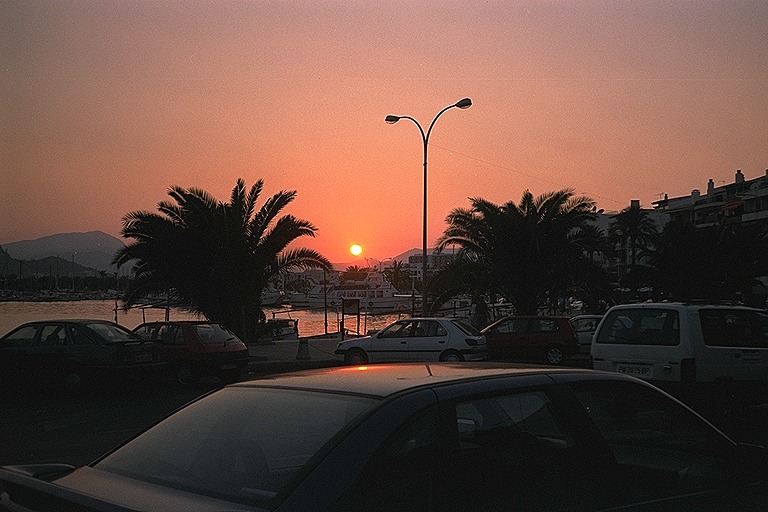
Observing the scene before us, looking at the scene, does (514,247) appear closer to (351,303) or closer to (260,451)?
(351,303)

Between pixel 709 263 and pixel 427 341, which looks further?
pixel 709 263

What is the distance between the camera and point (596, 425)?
3.78 m

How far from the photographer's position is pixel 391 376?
371 cm

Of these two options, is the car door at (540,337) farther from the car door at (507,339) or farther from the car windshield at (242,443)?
the car windshield at (242,443)

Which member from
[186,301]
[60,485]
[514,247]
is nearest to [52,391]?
[186,301]

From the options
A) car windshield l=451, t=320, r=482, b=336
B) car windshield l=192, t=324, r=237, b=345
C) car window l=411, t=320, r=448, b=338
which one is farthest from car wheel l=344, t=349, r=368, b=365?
car windshield l=192, t=324, r=237, b=345

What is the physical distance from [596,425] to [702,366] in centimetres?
885

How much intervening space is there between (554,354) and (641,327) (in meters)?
12.8

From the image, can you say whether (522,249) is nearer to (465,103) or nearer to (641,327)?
(465,103)

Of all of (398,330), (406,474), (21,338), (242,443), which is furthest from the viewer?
(398,330)

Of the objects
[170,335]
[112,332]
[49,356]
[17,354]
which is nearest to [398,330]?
[170,335]

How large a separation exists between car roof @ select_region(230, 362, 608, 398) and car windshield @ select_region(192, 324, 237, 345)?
50.3 ft

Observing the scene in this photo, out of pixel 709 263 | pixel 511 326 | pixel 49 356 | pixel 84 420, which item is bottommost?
pixel 84 420

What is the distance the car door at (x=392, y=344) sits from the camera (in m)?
22.7
